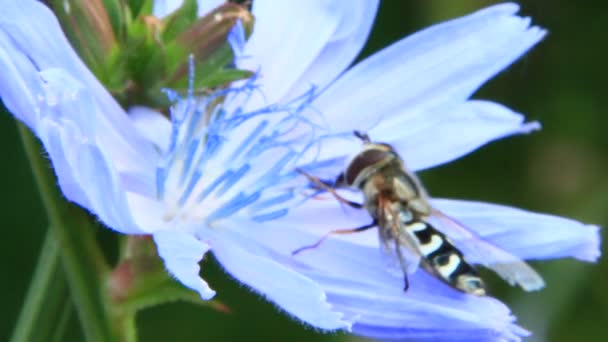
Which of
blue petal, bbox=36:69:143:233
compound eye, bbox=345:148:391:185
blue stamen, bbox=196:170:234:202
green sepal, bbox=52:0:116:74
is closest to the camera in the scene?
blue petal, bbox=36:69:143:233

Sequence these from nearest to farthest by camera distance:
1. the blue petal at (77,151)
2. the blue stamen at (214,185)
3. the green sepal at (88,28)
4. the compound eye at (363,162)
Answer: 1. the blue petal at (77,151)
2. the green sepal at (88,28)
3. the blue stamen at (214,185)
4. the compound eye at (363,162)

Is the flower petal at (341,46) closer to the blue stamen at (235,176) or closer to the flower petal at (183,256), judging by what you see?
the blue stamen at (235,176)

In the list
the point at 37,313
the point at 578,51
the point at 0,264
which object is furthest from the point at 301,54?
the point at 578,51

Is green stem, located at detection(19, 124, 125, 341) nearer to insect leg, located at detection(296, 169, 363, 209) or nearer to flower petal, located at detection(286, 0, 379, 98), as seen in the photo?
insect leg, located at detection(296, 169, 363, 209)

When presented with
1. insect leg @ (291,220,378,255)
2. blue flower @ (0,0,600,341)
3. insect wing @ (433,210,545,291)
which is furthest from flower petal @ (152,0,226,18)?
insect wing @ (433,210,545,291)

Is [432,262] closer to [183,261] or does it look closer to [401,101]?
[401,101]

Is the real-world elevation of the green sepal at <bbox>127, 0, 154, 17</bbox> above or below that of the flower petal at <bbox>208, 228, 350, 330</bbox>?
above

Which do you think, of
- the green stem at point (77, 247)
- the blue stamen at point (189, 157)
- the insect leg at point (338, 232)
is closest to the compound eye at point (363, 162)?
the insect leg at point (338, 232)

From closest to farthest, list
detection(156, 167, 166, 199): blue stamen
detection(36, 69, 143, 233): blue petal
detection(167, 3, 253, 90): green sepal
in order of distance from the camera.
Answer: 1. detection(36, 69, 143, 233): blue petal
2. detection(167, 3, 253, 90): green sepal
3. detection(156, 167, 166, 199): blue stamen

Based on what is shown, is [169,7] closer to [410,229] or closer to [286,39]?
[286,39]
